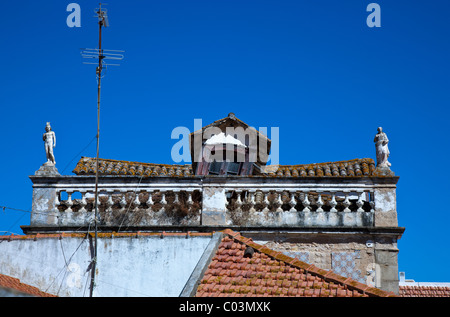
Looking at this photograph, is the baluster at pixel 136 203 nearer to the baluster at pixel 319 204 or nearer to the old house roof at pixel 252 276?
the old house roof at pixel 252 276

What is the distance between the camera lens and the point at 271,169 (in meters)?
20.9

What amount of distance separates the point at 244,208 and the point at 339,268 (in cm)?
219

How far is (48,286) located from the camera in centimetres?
1591

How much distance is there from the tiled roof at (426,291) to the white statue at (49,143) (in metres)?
9.54

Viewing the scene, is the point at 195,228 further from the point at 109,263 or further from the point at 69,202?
the point at 69,202

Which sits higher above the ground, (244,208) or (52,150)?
(52,150)

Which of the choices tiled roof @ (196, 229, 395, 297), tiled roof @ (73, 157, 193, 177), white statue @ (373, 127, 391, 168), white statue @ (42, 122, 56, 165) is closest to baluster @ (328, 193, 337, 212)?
white statue @ (373, 127, 391, 168)

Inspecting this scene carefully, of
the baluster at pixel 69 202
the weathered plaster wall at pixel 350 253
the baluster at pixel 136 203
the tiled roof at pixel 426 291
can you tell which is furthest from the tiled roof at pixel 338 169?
the tiled roof at pixel 426 291

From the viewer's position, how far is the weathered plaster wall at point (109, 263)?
51.1 feet
